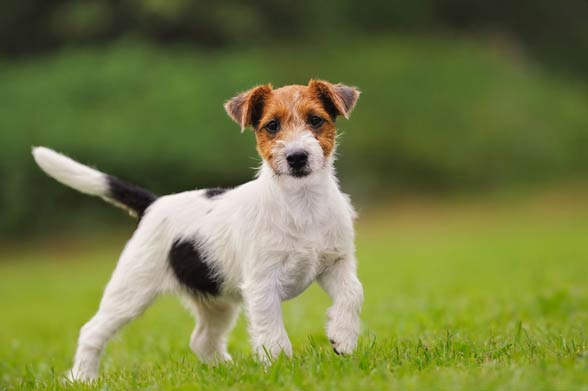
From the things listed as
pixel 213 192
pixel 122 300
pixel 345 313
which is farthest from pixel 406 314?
pixel 345 313

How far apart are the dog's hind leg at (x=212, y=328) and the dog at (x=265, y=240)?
0.16 metres

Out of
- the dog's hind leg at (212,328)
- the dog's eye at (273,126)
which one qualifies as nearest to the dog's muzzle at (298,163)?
the dog's eye at (273,126)

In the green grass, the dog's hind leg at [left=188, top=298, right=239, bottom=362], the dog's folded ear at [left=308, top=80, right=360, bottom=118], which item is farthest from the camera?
the dog's hind leg at [left=188, top=298, right=239, bottom=362]

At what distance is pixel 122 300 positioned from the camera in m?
6.29

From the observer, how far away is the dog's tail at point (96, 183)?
6.68 metres

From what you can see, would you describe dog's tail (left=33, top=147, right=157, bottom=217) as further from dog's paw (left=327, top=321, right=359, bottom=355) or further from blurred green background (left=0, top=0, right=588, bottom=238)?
blurred green background (left=0, top=0, right=588, bottom=238)

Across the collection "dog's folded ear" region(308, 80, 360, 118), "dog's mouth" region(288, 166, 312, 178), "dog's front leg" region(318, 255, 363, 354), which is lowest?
"dog's front leg" region(318, 255, 363, 354)

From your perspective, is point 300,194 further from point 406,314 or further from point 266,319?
point 406,314

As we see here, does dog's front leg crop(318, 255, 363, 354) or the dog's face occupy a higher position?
the dog's face

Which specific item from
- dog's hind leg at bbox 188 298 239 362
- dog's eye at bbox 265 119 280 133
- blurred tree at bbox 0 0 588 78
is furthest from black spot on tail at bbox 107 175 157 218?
blurred tree at bbox 0 0 588 78

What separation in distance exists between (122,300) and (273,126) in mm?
1949

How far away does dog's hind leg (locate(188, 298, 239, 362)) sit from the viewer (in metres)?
6.66

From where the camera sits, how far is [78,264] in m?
19.8

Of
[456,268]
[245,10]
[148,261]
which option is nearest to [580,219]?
[456,268]
